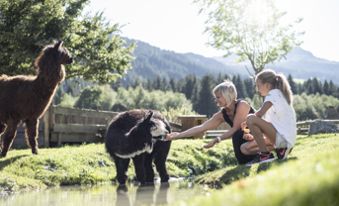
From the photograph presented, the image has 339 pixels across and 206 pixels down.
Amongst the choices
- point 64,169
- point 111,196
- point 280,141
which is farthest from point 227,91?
point 64,169

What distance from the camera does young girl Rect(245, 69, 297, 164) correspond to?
9719mm

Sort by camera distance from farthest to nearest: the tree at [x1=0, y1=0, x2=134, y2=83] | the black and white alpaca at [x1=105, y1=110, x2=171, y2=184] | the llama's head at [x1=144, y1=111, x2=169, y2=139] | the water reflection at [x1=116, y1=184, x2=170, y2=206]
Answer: the tree at [x1=0, y1=0, x2=134, y2=83] → the llama's head at [x1=144, y1=111, x2=169, y2=139] → the black and white alpaca at [x1=105, y1=110, x2=171, y2=184] → the water reflection at [x1=116, y1=184, x2=170, y2=206]

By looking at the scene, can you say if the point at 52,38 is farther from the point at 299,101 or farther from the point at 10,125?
the point at 299,101

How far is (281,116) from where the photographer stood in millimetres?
9812

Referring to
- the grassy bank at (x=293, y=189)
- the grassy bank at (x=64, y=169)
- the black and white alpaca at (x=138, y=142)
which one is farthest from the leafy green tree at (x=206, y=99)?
the grassy bank at (x=293, y=189)

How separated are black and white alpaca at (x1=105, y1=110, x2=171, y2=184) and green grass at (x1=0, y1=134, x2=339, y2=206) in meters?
1.08

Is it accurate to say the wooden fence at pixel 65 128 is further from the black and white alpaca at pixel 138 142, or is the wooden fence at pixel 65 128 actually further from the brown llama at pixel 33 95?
the black and white alpaca at pixel 138 142

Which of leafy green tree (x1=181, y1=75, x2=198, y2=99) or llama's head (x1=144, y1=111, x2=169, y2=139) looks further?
leafy green tree (x1=181, y1=75, x2=198, y2=99)

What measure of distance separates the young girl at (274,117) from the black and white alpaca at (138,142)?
2196 mm

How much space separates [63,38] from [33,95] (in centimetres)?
1239

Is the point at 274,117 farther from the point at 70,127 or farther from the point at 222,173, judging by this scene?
the point at 70,127

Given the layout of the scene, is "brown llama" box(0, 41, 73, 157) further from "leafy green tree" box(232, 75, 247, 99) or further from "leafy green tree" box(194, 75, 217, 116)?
"leafy green tree" box(232, 75, 247, 99)

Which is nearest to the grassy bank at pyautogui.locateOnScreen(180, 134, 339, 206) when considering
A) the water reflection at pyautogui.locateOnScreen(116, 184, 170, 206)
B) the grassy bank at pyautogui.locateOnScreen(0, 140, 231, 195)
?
the water reflection at pyautogui.locateOnScreen(116, 184, 170, 206)

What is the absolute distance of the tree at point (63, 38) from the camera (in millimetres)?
24781
